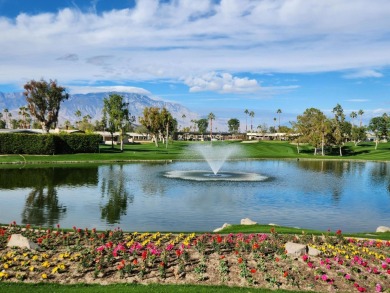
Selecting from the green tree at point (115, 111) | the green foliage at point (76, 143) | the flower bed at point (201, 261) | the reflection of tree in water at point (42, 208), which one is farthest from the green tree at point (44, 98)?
the flower bed at point (201, 261)

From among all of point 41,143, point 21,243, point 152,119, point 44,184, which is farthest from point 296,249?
point 152,119

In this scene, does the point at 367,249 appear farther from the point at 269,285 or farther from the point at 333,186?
the point at 333,186

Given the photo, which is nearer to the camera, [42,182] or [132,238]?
[132,238]

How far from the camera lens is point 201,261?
1543 cm

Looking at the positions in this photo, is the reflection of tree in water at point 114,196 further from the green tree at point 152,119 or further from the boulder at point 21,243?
the green tree at point 152,119

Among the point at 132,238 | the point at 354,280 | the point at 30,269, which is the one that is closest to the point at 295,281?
the point at 354,280

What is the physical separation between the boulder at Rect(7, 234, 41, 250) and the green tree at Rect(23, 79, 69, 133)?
108 metres

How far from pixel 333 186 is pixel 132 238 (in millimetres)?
35072

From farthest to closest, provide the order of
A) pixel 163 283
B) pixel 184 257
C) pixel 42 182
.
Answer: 1. pixel 42 182
2. pixel 184 257
3. pixel 163 283

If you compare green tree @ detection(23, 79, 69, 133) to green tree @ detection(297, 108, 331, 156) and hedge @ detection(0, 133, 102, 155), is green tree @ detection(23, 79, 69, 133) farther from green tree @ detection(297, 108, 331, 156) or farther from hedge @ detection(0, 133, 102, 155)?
green tree @ detection(297, 108, 331, 156)

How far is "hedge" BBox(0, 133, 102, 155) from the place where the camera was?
74.9 m

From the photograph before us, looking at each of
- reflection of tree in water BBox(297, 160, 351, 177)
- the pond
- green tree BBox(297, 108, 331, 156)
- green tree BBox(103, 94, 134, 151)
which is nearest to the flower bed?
the pond

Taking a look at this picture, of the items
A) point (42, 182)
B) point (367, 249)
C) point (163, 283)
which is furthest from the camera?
point (42, 182)

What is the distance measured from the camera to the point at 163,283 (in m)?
13.8
